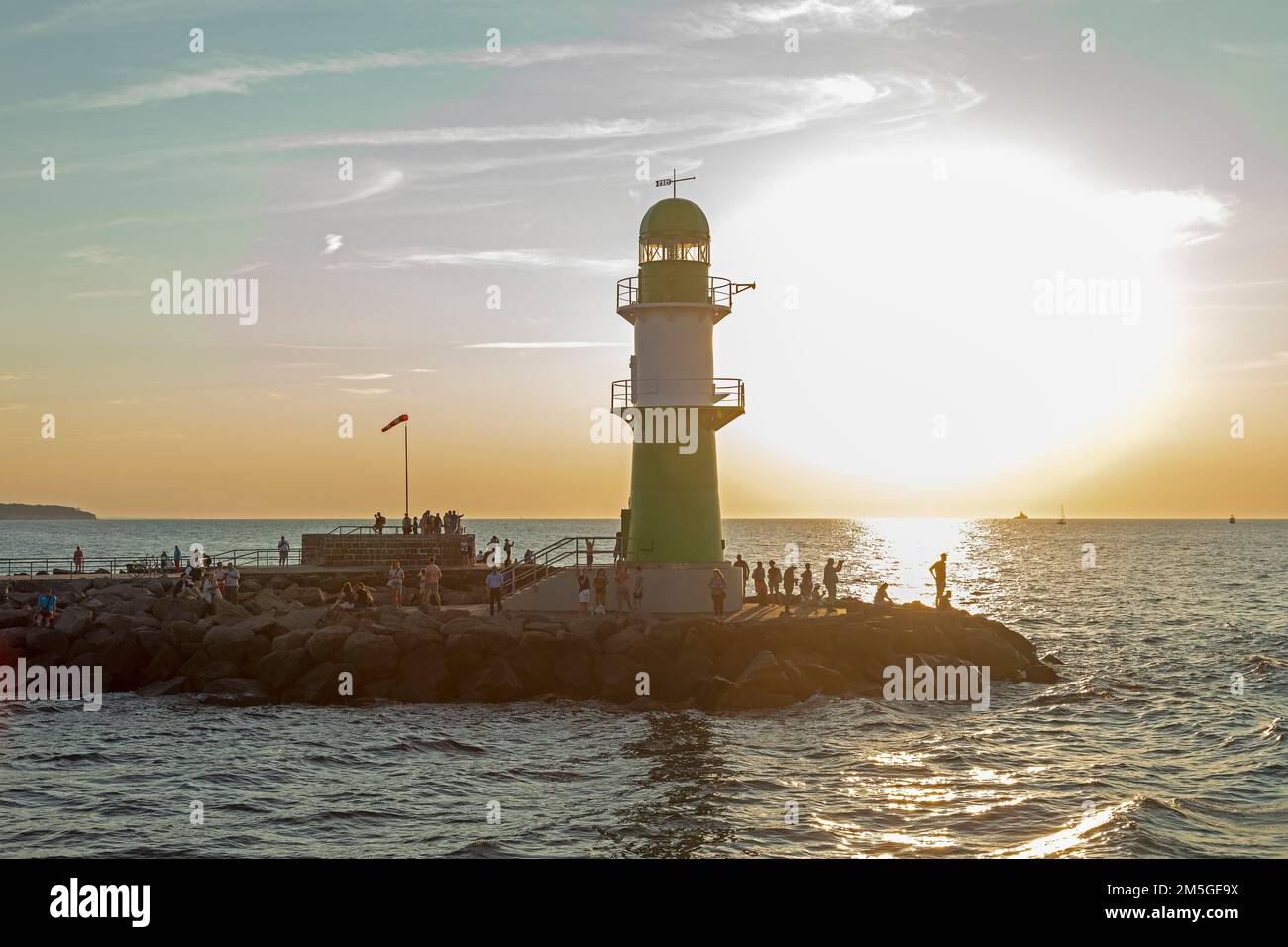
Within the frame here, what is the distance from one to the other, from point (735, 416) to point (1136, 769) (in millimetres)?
14974

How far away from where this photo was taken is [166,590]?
38.7 m

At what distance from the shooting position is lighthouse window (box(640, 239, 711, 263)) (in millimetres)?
33312

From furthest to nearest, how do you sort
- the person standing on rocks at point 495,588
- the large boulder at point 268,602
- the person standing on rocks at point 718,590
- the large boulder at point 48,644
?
the large boulder at point 268,602 < the person standing on rocks at point 495,588 < the person standing on rocks at point 718,590 < the large boulder at point 48,644

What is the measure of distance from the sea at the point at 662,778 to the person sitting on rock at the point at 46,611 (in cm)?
591

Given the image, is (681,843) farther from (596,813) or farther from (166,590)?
(166,590)

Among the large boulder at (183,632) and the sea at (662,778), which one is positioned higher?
the large boulder at (183,632)

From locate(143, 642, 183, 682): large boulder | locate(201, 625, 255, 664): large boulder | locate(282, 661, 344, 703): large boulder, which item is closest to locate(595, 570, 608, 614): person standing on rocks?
locate(282, 661, 344, 703): large boulder

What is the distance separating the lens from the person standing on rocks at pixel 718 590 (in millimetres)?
31156

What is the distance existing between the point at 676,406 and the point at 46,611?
763 inches

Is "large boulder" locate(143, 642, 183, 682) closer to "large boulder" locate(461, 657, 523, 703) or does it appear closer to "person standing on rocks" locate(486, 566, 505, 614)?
"large boulder" locate(461, 657, 523, 703)

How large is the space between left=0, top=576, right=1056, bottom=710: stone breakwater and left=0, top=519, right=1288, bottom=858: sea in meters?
0.77

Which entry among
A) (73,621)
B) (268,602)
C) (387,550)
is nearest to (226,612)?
(268,602)

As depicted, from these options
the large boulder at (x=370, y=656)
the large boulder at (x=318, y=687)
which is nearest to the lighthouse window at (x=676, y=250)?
the large boulder at (x=370, y=656)

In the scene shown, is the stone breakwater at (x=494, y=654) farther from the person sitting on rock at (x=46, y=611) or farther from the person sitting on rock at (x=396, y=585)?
the person sitting on rock at (x=396, y=585)
